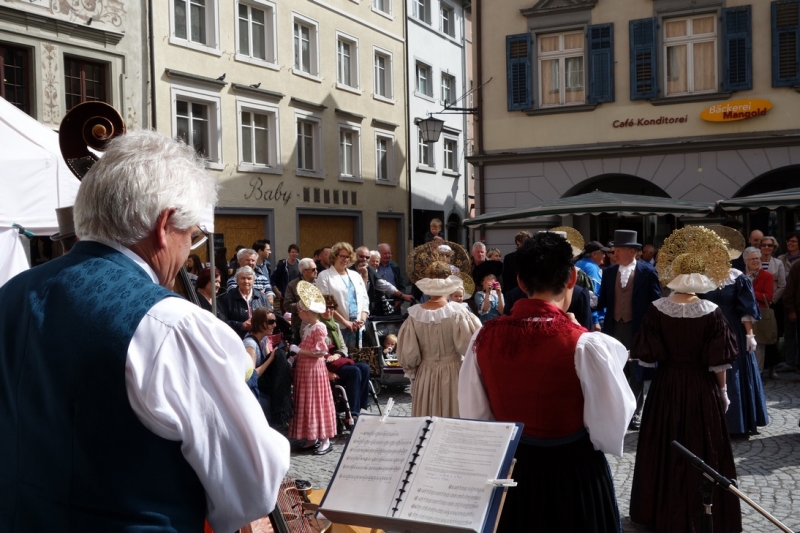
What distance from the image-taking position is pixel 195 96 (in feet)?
62.0

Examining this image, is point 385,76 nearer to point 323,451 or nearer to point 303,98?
point 303,98

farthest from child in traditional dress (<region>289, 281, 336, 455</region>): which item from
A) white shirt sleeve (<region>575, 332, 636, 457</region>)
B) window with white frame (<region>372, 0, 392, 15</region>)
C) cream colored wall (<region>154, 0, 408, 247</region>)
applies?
A: window with white frame (<region>372, 0, 392, 15</region>)

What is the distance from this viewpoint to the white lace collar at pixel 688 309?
5.60m

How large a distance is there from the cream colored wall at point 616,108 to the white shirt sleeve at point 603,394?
16.2 m

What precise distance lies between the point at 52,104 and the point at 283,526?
49.9ft

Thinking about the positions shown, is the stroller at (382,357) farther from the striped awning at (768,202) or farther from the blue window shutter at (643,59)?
the blue window shutter at (643,59)

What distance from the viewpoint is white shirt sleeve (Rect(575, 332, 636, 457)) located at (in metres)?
3.21

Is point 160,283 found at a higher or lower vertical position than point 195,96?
lower

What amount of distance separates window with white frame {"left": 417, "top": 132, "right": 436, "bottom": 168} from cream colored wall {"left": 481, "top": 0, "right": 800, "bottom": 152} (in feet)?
28.9

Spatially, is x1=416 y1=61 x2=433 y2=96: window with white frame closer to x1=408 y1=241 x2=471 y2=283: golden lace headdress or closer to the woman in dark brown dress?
x1=408 y1=241 x2=471 y2=283: golden lace headdress

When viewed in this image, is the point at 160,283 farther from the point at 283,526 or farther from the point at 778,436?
the point at 778,436

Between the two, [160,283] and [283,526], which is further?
[283,526]

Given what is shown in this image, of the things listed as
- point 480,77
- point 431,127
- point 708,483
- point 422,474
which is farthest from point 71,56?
point 708,483

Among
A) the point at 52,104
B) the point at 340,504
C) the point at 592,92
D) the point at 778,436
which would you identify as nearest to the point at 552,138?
the point at 592,92
